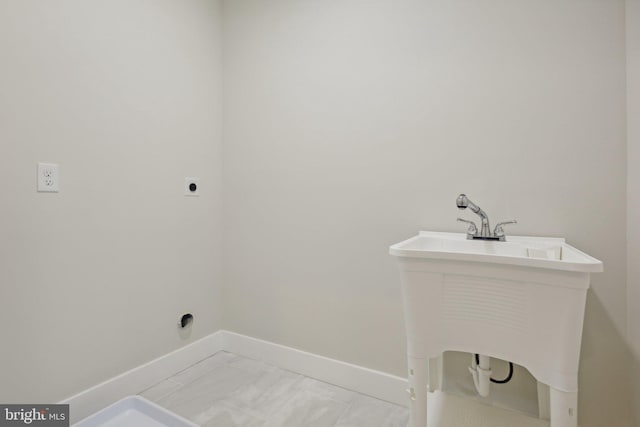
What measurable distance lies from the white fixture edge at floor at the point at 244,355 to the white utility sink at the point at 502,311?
0.53 metres

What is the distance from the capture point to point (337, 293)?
1708 mm

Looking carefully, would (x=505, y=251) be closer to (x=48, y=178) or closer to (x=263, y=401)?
(x=263, y=401)

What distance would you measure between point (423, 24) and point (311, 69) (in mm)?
625

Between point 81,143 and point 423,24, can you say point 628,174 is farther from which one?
point 81,143

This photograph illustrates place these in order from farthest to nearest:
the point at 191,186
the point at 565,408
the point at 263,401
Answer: the point at 191,186 < the point at 263,401 < the point at 565,408

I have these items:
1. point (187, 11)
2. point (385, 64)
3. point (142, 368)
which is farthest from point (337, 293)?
point (187, 11)

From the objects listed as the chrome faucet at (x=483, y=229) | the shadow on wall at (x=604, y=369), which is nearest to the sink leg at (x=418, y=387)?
the chrome faucet at (x=483, y=229)

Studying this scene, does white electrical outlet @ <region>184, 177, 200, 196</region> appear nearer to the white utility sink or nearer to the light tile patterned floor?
the light tile patterned floor

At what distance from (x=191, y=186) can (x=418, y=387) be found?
162cm

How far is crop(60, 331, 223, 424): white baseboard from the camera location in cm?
139

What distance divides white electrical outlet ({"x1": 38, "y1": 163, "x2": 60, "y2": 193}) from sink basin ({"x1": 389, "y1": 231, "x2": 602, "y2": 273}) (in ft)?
4.65

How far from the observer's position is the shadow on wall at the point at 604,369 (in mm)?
1180

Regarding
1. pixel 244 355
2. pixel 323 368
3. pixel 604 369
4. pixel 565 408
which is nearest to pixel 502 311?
pixel 565 408

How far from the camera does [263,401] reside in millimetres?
1519
